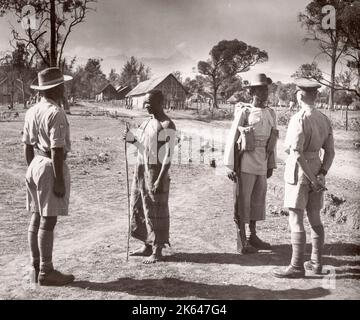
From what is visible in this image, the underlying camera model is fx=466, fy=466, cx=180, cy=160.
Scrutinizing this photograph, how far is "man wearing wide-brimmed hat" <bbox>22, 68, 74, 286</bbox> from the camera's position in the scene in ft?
14.4

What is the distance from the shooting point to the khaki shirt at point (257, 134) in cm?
568

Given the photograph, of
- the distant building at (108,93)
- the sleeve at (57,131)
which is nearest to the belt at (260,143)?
the sleeve at (57,131)

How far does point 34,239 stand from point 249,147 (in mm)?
2664

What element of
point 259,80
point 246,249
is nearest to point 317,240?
point 246,249

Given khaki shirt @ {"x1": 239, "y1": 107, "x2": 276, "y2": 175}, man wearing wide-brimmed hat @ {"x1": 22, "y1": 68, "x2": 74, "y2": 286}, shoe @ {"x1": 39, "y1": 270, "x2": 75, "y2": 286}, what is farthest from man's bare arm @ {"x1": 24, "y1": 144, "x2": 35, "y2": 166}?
khaki shirt @ {"x1": 239, "y1": 107, "x2": 276, "y2": 175}

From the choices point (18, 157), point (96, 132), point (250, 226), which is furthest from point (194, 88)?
point (250, 226)

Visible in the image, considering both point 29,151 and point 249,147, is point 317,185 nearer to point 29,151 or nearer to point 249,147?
point 249,147

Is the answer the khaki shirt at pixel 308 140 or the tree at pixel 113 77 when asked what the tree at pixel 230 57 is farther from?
the tree at pixel 113 77

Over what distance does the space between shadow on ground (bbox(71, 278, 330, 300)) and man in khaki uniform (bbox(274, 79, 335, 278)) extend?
0.42 meters

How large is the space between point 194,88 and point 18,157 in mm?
59470

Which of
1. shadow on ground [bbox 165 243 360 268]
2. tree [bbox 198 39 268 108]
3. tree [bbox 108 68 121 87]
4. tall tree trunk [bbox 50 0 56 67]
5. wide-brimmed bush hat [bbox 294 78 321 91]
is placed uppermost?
tree [bbox 108 68 121 87]

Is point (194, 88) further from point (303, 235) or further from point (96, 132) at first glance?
point (303, 235)

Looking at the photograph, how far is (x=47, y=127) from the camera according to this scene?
440 cm

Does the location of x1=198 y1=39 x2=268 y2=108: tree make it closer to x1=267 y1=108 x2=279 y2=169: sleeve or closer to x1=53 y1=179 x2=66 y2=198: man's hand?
x1=267 y1=108 x2=279 y2=169: sleeve
